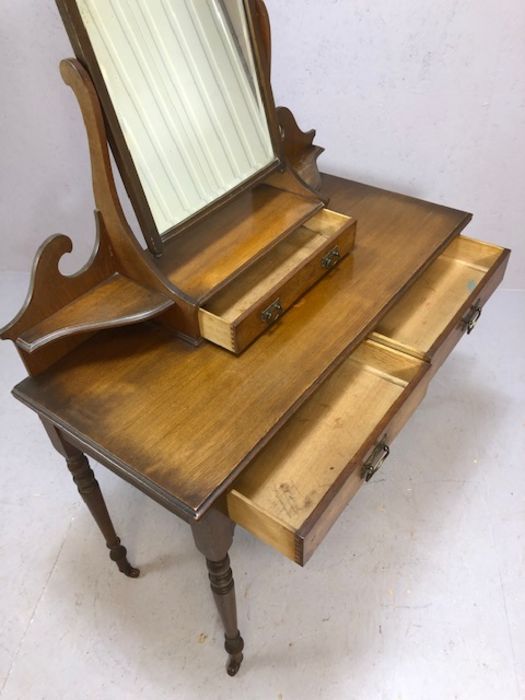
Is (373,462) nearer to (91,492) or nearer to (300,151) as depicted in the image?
(91,492)

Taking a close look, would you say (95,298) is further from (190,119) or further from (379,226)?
(379,226)

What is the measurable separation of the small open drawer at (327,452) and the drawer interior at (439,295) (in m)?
0.13

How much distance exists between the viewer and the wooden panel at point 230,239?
1.24 meters

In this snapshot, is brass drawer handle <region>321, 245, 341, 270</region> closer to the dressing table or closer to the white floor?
the dressing table

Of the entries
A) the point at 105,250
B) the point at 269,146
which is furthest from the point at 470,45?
the point at 105,250

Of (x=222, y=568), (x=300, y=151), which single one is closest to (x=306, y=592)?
(x=222, y=568)

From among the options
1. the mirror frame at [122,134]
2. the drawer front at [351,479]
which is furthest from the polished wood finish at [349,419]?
the mirror frame at [122,134]

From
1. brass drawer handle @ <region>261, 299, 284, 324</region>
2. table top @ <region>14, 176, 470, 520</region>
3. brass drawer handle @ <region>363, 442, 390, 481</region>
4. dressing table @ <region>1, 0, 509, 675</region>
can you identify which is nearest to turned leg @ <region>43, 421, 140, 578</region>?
dressing table @ <region>1, 0, 509, 675</region>

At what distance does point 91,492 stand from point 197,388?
47 centimetres

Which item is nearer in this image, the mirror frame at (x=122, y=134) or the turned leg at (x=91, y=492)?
the mirror frame at (x=122, y=134)

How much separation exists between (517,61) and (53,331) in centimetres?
155

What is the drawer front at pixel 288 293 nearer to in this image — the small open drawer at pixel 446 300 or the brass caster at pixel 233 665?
the small open drawer at pixel 446 300

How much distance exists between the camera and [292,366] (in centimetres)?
118

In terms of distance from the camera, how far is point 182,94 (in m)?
1.22
